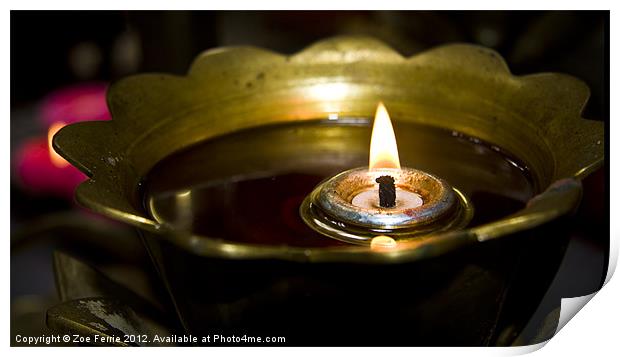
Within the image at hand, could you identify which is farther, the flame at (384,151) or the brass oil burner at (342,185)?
the flame at (384,151)

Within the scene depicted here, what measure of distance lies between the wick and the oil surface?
0.20 ft

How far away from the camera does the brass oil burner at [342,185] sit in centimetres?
72

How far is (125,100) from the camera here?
100cm

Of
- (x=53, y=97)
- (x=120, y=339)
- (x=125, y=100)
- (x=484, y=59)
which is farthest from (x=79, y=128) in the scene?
(x=53, y=97)

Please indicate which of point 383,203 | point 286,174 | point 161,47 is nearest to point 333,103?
point 286,174

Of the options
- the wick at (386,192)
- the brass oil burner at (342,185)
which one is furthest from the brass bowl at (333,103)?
the wick at (386,192)

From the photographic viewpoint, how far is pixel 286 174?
0.97 meters

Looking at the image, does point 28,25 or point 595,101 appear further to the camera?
point 28,25

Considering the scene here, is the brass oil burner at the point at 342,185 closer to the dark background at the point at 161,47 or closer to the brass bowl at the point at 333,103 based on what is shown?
the brass bowl at the point at 333,103

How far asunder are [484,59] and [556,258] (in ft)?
1.01

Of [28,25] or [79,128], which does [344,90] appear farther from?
[28,25]

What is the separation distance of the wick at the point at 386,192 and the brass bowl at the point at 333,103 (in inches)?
5.5

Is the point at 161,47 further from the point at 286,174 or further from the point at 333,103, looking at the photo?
the point at 286,174

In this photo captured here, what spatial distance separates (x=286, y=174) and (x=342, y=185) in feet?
0.32
